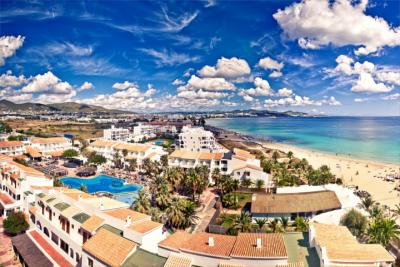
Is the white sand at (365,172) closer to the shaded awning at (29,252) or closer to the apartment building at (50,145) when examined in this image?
the shaded awning at (29,252)

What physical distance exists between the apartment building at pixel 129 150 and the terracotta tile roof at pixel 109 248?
1994 inches

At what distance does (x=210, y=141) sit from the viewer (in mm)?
88375

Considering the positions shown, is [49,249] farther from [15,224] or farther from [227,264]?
[227,264]

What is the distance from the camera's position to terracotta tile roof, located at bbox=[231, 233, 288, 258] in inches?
741

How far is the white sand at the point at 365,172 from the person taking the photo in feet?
182

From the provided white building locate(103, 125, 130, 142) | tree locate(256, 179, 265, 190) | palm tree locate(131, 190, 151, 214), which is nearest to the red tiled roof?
palm tree locate(131, 190, 151, 214)

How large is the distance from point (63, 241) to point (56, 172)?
40489 mm

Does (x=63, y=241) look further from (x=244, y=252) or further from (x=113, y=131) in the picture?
(x=113, y=131)

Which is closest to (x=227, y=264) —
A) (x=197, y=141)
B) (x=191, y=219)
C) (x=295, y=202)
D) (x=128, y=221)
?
(x=128, y=221)

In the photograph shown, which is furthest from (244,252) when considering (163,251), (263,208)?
(263,208)

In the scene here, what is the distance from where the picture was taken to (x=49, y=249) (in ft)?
95.2

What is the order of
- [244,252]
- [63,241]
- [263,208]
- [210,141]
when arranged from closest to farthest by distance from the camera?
[244,252]
[63,241]
[263,208]
[210,141]

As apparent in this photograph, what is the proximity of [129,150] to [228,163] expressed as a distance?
30597 millimetres

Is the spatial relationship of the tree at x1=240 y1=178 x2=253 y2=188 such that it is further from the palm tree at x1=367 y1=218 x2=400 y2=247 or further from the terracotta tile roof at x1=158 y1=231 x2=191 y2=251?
the terracotta tile roof at x1=158 y1=231 x2=191 y2=251
